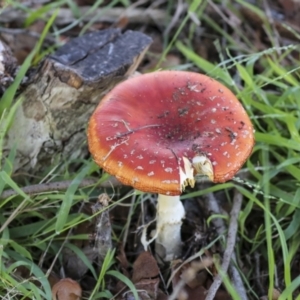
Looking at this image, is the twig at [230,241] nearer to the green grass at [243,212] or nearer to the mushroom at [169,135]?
the green grass at [243,212]

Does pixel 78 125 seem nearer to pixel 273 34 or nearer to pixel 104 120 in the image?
pixel 104 120

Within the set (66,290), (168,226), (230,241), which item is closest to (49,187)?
(66,290)

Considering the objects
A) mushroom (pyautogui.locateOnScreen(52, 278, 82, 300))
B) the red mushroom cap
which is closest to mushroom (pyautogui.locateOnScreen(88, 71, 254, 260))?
the red mushroom cap

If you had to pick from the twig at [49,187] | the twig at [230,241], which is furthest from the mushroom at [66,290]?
the twig at [230,241]

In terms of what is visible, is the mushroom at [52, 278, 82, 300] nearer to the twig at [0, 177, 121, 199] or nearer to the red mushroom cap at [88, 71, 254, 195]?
the twig at [0, 177, 121, 199]

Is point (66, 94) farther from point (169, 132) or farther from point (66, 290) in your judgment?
point (66, 290)
